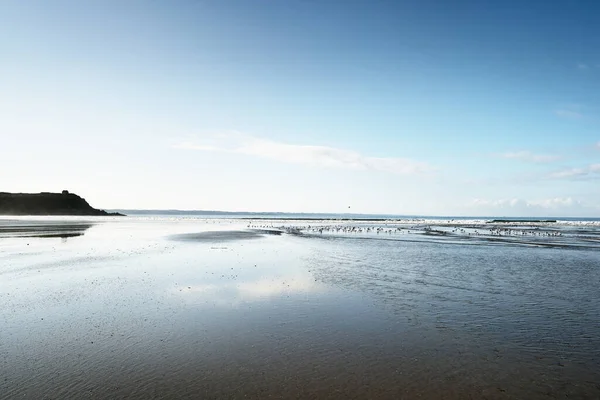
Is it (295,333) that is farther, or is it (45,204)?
(45,204)

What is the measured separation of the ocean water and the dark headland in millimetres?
180641

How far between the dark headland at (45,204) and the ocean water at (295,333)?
593ft

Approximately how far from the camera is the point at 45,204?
179875 mm

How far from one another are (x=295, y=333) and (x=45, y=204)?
209152 millimetres

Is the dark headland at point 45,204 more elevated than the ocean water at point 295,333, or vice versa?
the dark headland at point 45,204

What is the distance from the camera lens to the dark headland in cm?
17200

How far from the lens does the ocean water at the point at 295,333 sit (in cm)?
898

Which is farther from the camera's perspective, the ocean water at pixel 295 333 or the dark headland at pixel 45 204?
the dark headland at pixel 45 204

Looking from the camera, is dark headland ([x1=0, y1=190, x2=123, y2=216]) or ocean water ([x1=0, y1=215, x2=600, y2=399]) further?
dark headland ([x1=0, y1=190, x2=123, y2=216])

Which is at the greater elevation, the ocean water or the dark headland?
the dark headland

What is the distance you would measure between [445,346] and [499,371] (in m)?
1.98

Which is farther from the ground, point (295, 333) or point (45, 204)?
point (45, 204)

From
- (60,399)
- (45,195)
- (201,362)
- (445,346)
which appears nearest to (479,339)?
(445,346)

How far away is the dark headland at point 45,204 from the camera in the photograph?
17200 cm
